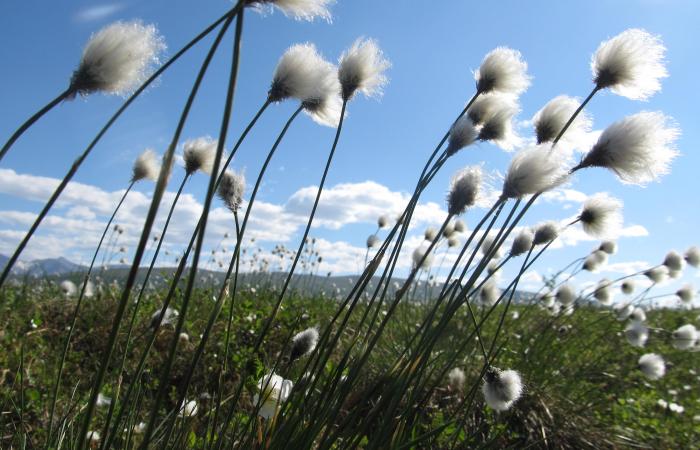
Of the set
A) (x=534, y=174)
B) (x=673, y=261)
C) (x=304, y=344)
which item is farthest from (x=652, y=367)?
(x=304, y=344)

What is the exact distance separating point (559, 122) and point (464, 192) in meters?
0.52

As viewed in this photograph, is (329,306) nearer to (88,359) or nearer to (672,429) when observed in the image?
(88,359)

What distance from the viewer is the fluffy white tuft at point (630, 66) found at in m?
1.93

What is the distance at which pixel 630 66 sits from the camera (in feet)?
6.33

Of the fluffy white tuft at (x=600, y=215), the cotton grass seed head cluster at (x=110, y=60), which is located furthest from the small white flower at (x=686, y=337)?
the cotton grass seed head cluster at (x=110, y=60)

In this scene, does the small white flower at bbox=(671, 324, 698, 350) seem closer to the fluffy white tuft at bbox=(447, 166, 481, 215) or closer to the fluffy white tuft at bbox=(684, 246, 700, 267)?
the fluffy white tuft at bbox=(684, 246, 700, 267)

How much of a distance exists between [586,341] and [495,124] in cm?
531

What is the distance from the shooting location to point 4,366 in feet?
10.5

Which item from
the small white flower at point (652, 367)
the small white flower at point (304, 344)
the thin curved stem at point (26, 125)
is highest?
the thin curved stem at point (26, 125)

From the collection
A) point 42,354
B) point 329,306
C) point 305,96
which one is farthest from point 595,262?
point 42,354

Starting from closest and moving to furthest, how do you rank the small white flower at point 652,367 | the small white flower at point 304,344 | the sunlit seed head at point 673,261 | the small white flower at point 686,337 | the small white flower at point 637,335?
the small white flower at point 304,344
the small white flower at point 652,367
the small white flower at point 637,335
the small white flower at point 686,337
the sunlit seed head at point 673,261

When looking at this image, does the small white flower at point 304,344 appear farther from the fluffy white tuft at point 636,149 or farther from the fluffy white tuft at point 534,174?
the fluffy white tuft at point 636,149

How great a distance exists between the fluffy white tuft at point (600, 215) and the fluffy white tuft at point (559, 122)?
0.44 m

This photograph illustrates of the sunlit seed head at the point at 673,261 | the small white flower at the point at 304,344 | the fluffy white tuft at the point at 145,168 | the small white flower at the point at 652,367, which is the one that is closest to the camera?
the small white flower at the point at 304,344
